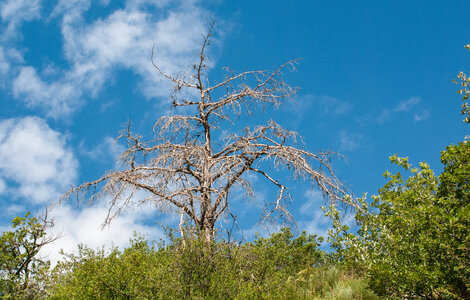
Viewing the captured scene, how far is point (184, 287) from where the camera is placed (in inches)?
388

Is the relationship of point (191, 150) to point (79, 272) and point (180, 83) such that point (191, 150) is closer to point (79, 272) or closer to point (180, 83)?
point (180, 83)

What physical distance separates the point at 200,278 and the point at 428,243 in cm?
500

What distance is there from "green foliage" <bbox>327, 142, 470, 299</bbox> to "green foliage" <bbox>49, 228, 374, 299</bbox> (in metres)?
1.99

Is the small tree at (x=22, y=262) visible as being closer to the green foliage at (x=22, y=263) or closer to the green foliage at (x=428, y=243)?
the green foliage at (x=22, y=263)

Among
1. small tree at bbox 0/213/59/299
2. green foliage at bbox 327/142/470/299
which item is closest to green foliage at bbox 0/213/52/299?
small tree at bbox 0/213/59/299

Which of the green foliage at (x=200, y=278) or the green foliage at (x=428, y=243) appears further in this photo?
the green foliage at (x=200, y=278)

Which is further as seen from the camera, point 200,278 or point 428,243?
point 200,278

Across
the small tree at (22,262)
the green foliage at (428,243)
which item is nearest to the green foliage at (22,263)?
the small tree at (22,262)

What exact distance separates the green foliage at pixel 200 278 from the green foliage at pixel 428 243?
6.53 ft

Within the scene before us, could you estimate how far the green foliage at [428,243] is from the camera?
766cm

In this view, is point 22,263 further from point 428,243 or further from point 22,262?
point 428,243

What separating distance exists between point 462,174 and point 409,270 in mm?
2802

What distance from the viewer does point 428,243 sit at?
26.0ft

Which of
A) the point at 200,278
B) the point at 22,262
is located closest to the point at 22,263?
the point at 22,262
